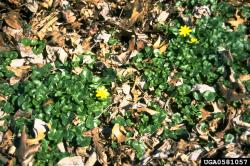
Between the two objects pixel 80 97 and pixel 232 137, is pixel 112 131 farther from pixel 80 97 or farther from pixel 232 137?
pixel 232 137

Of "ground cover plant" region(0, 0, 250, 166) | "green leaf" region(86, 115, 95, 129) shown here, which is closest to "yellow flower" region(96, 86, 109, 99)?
"ground cover plant" region(0, 0, 250, 166)

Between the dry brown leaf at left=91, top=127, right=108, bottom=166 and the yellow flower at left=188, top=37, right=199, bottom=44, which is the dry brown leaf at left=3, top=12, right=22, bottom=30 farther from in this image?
the yellow flower at left=188, top=37, right=199, bottom=44

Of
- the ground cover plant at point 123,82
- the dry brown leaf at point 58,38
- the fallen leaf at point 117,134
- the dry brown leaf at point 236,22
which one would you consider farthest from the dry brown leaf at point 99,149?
the dry brown leaf at point 236,22

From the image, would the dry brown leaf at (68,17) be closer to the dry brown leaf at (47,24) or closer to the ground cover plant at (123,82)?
the ground cover plant at (123,82)

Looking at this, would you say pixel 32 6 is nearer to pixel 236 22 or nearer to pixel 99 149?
pixel 99 149

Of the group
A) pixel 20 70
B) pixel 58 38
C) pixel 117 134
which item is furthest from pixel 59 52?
pixel 117 134

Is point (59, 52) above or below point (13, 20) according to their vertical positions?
below
